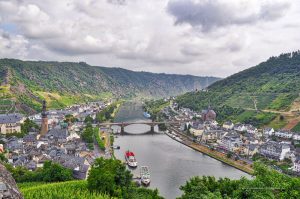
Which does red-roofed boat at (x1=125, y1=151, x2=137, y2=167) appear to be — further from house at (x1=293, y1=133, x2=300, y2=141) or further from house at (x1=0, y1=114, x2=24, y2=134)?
house at (x1=293, y1=133, x2=300, y2=141)

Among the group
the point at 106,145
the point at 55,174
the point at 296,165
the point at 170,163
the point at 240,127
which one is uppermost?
the point at 240,127

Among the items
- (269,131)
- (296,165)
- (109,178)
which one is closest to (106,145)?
(296,165)

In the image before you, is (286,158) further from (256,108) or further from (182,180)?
(256,108)

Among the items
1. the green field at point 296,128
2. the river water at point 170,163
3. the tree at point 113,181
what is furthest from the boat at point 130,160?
the green field at point 296,128

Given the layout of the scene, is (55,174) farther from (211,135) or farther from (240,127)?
(240,127)

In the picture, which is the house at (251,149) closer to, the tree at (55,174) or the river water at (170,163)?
the river water at (170,163)
